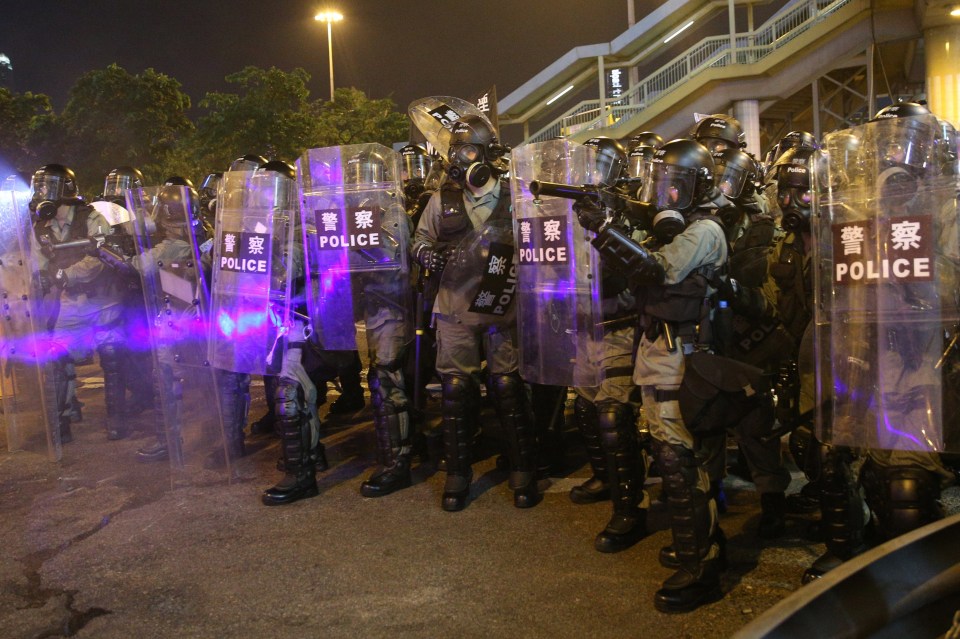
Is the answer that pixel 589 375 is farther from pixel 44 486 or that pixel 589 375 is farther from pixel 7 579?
pixel 44 486

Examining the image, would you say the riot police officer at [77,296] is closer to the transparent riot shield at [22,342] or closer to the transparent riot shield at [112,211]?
the transparent riot shield at [22,342]

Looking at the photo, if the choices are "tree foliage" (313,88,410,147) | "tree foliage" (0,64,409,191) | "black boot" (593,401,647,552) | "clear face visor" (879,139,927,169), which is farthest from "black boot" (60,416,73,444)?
"tree foliage" (313,88,410,147)

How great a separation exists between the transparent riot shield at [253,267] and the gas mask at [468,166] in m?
1.05

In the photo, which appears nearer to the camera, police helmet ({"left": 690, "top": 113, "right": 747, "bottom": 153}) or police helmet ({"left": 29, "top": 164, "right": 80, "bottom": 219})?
police helmet ({"left": 690, "top": 113, "right": 747, "bottom": 153})

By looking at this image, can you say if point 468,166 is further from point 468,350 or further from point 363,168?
point 468,350

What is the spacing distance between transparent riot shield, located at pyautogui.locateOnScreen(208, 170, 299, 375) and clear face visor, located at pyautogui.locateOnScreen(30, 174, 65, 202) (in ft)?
10.4

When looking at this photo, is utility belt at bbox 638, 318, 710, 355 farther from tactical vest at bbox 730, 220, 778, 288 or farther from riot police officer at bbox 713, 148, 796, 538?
tactical vest at bbox 730, 220, 778, 288

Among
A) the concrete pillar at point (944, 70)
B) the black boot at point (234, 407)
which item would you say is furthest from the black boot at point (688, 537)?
the concrete pillar at point (944, 70)

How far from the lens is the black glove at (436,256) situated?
16.7 feet

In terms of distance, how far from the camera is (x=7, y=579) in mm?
4238

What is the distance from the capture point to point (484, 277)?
4.95 meters

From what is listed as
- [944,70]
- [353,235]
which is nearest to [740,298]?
[353,235]

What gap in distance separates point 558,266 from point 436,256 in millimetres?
1057

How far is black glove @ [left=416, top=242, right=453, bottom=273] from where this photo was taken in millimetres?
5094
